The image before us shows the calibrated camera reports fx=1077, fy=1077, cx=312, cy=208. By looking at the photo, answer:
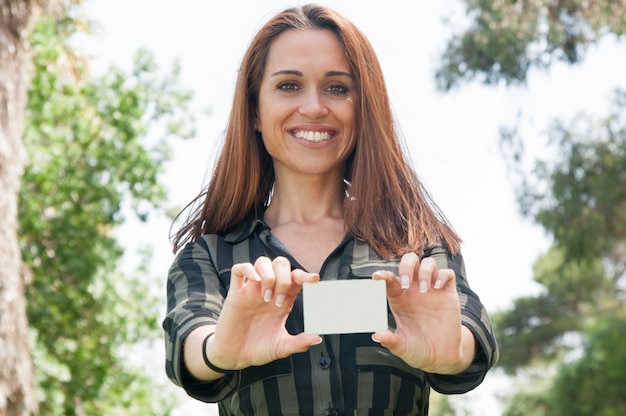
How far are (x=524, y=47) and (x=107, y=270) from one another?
505cm

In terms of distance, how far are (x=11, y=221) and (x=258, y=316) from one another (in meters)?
5.58

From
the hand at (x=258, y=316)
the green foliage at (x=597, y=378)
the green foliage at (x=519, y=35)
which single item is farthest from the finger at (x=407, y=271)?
the green foliage at (x=597, y=378)

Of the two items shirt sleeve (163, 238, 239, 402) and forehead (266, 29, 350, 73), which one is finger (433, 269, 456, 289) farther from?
forehead (266, 29, 350, 73)

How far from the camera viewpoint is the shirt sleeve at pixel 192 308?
2.07m

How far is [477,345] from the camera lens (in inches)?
80.0

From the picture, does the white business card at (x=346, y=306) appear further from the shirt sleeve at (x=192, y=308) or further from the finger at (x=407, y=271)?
the shirt sleeve at (x=192, y=308)

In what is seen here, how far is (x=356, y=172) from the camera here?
235 cm

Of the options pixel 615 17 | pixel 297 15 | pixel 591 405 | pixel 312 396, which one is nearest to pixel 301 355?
pixel 312 396

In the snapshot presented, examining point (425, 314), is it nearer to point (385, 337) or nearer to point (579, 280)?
point (385, 337)

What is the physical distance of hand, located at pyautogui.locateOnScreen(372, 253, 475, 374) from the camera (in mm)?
1876

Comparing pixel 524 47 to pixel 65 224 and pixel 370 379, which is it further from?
pixel 370 379

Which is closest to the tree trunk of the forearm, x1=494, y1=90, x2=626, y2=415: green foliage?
the forearm

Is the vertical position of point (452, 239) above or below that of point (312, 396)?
above

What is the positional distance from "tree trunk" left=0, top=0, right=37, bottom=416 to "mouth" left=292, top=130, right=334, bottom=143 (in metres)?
4.91
